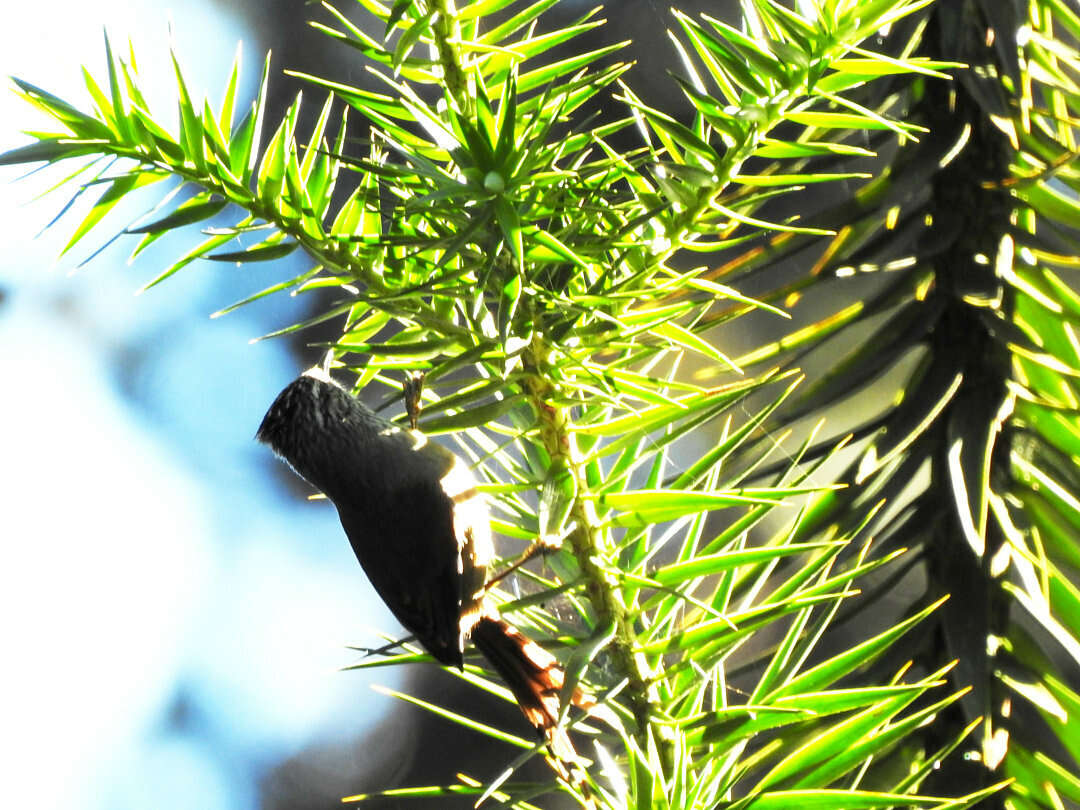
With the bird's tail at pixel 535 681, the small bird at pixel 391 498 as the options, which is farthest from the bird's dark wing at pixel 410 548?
the bird's tail at pixel 535 681

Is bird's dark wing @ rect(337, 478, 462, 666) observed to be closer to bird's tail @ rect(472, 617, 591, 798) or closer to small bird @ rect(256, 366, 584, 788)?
small bird @ rect(256, 366, 584, 788)

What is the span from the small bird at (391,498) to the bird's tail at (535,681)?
127 mm

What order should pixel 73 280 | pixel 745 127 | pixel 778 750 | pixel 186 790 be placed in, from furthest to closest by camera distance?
pixel 73 280 → pixel 186 790 → pixel 778 750 → pixel 745 127

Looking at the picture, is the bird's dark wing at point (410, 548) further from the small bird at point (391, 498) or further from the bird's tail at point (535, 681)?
the bird's tail at point (535, 681)

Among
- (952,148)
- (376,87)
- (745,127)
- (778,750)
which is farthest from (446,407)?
(376,87)

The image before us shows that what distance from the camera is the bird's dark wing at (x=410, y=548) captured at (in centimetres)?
76

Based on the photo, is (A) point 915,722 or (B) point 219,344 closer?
(A) point 915,722

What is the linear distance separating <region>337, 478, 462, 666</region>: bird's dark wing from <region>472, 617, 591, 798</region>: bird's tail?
182mm

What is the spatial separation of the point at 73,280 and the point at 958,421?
0.84 metres

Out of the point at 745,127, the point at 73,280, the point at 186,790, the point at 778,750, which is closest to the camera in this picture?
the point at 745,127

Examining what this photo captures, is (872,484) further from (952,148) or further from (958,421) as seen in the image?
(952,148)

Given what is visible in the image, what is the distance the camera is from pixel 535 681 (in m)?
0.51

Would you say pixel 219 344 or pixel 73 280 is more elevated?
pixel 73 280

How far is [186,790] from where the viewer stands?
0.87 metres
